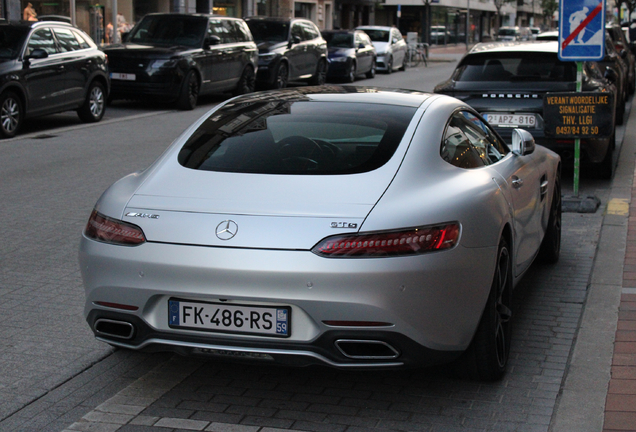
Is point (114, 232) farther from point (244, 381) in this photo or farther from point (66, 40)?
point (66, 40)

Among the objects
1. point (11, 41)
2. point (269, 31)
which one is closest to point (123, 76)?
point (11, 41)

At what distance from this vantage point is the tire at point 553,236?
645cm

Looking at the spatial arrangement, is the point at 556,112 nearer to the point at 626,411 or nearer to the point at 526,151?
the point at 526,151

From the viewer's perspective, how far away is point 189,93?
61.2 ft

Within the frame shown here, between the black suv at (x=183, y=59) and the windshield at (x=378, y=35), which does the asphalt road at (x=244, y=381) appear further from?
the windshield at (x=378, y=35)

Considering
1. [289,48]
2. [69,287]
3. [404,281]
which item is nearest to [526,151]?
[404,281]

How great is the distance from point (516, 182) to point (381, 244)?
5.38ft

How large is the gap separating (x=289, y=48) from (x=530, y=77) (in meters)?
14.4

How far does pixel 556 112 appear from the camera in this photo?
346 inches

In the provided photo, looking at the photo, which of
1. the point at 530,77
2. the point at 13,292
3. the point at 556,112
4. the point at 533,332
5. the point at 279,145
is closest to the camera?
the point at 279,145

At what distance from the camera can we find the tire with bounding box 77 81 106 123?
15.9 metres

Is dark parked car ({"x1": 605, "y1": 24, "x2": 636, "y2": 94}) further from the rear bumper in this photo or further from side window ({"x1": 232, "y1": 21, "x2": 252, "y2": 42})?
the rear bumper

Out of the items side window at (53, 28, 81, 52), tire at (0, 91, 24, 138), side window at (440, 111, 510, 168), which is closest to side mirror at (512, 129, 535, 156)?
side window at (440, 111, 510, 168)

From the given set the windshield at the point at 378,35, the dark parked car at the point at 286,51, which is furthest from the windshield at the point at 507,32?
the dark parked car at the point at 286,51
